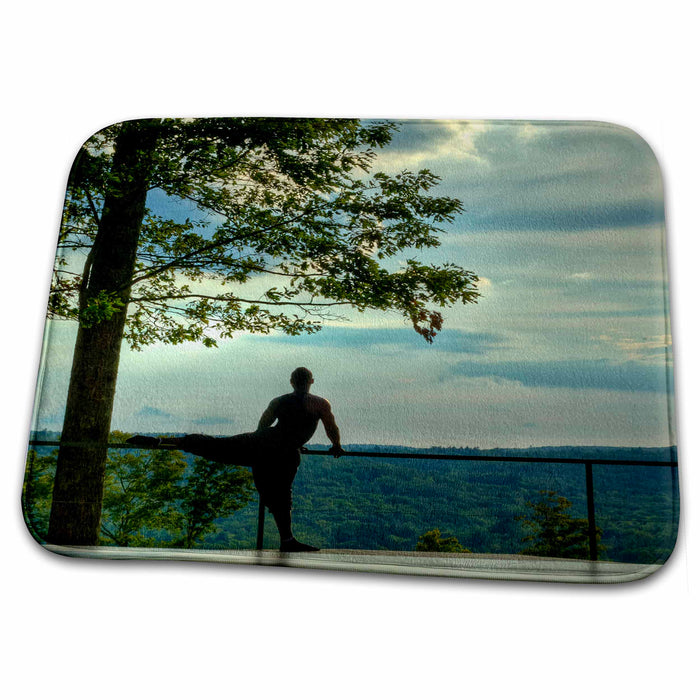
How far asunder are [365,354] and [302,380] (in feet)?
0.77

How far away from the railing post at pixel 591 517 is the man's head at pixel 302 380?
0.96 metres

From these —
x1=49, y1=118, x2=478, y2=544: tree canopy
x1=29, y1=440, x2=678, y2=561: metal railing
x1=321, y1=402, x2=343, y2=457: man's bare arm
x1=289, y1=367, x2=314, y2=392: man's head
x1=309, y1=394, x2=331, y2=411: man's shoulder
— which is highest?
x1=49, y1=118, x2=478, y2=544: tree canopy

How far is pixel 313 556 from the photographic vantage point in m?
1.93

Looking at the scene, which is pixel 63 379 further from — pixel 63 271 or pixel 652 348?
pixel 652 348

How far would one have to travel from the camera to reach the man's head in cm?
200

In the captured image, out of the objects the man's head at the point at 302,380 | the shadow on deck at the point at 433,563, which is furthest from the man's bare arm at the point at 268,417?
the shadow on deck at the point at 433,563

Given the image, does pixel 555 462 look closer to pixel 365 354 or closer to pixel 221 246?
pixel 365 354

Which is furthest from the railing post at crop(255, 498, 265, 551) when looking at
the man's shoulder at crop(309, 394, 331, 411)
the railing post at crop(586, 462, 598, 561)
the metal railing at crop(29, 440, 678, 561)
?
the railing post at crop(586, 462, 598, 561)

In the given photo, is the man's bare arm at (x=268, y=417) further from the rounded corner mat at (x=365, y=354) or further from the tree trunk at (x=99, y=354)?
the tree trunk at (x=99, y=354)

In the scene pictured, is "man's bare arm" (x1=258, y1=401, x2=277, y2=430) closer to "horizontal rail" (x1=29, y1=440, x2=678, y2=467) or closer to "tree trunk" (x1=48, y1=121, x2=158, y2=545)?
"horizontal rail" (x1=29, y1=440, x2=678, y2=467)

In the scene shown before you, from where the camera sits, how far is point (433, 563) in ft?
6.21

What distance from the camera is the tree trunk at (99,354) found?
2.03 metres

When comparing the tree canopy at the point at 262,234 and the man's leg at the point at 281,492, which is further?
the tree canopy at the point at 262,234

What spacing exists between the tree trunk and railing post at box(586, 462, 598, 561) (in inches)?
64.7
